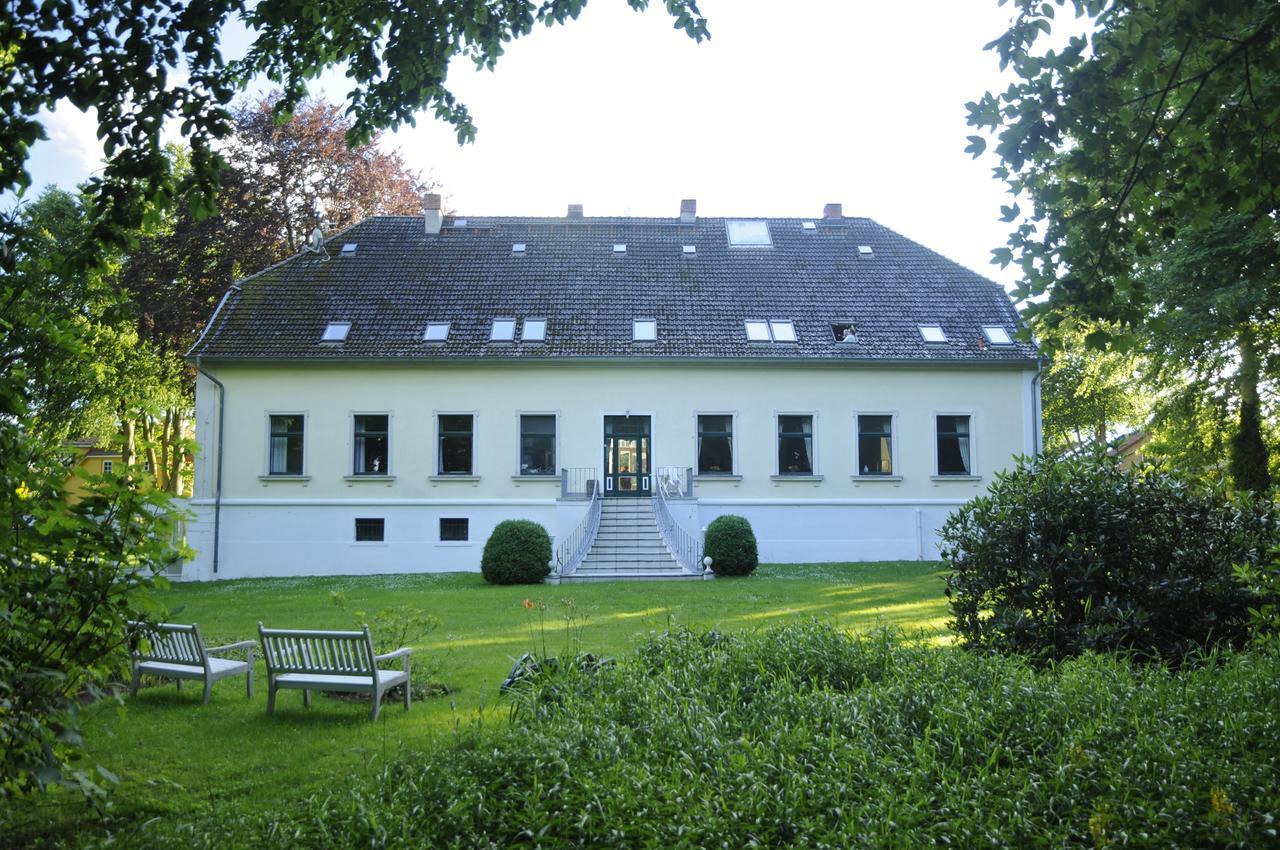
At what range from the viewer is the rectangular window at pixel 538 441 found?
26.3 meters

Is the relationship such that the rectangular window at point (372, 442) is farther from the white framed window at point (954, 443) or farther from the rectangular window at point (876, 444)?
the white framed window at point (954, 443)

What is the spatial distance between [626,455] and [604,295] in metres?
4.83

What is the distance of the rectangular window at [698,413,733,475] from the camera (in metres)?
26.5

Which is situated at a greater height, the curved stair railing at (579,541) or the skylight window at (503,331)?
the skylight window at (503,331)

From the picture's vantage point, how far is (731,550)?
849 inches

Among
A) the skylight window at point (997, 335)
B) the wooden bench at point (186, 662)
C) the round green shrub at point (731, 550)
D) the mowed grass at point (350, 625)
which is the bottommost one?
the mowed grass at point (350, 625)

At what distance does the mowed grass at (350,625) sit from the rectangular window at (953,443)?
461 centimetres

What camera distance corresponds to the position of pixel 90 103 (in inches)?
208

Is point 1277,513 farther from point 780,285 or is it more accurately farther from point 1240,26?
point 780,285

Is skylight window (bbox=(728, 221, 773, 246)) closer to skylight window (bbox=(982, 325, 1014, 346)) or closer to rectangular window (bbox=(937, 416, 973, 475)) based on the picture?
skylight window (bbox=(982, 325, 1014, 346))

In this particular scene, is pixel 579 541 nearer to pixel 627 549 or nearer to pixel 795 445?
pixel 627 549

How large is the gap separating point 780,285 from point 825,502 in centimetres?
667

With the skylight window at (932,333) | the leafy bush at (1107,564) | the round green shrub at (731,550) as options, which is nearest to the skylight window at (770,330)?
the skylight window at (932,333)

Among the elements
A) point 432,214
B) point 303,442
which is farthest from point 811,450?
point 303,442
